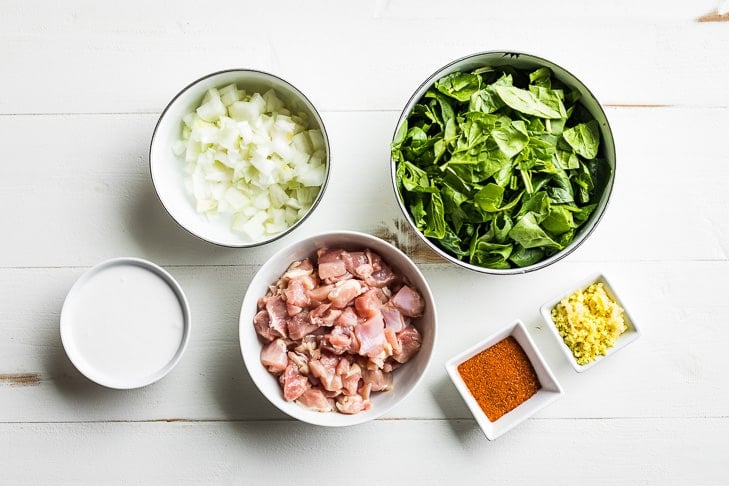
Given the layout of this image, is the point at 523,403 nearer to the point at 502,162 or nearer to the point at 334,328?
the point at 334,328

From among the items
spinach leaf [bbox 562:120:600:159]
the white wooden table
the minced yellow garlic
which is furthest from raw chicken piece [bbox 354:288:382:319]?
spinach leaf [bbox 562:120:600:159]

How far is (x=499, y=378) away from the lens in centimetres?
175

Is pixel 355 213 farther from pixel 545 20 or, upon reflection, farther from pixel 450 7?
pixel 545 20

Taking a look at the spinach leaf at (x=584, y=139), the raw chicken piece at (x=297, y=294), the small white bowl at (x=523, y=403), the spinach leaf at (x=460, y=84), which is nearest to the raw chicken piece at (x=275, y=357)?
the raw chicken piece at (x=297, y=294)

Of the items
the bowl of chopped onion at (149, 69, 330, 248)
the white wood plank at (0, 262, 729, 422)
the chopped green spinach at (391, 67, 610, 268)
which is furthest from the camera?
the white wood plank at (0, 262, 729, 422)

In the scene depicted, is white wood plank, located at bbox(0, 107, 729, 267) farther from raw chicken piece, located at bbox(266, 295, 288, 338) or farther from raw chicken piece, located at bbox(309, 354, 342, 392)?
raw chicken piece, located at bbox(309, 354, 342, 392)

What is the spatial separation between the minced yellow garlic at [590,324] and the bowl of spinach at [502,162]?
7.3 inches

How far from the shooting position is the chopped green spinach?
1578mm

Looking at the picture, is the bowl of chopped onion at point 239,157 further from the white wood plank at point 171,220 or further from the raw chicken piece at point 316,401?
the raw chicken piece at point 316,401

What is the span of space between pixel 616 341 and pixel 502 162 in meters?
0.60

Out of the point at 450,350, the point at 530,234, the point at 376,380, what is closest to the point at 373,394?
the point at 376,380

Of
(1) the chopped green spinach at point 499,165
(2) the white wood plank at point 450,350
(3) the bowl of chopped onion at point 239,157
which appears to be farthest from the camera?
(2) the white wood plank at point 450,350

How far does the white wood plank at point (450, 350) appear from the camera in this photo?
5.98ft

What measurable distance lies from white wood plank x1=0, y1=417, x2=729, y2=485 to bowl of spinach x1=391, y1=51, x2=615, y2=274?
550mm
